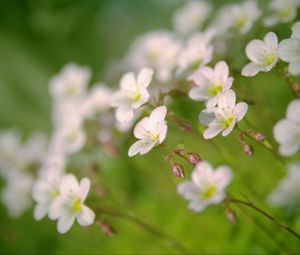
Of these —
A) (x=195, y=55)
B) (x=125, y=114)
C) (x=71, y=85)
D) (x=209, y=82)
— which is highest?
(x=71, y=85)

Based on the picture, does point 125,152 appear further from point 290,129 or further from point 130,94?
point 290,129

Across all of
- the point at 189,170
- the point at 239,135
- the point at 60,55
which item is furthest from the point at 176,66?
the point at 60,55

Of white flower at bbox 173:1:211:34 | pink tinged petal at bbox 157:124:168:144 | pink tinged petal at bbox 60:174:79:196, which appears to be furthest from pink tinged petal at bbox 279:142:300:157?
white flower at bbox 173:1:211:34

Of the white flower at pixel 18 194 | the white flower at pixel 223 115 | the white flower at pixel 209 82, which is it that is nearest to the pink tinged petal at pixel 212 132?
the white flower at pixel 223 115

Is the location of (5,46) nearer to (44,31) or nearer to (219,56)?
(44,31)

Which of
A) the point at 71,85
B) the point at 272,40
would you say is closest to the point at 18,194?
the point at 71,85

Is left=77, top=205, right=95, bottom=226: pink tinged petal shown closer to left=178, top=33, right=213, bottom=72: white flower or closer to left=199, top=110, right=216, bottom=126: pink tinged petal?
left=199, top=110, right=216, bottom=126: pink tinged petal

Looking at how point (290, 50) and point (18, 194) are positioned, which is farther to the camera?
point (18, 194)
